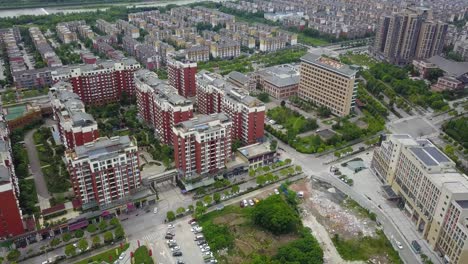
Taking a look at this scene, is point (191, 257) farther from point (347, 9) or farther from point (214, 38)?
point (347, 9)

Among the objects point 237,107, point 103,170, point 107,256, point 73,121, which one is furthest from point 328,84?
point 107,256

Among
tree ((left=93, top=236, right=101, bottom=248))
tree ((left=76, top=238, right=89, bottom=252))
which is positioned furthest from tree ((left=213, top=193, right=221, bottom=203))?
tree ((left=76, top=238, right=89, bottom=252))

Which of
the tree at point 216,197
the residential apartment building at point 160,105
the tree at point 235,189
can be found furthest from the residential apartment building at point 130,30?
the tree at point 216,197

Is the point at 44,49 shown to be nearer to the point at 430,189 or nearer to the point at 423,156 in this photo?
the point at 423,156

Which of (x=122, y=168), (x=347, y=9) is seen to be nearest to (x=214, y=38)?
(x=347, y=9)

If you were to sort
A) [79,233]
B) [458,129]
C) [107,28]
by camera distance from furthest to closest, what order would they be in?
[107,28] < [458,129] < [79,233]

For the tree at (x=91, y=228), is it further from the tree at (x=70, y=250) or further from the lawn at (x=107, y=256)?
the lawn at (x=107, y=256)
